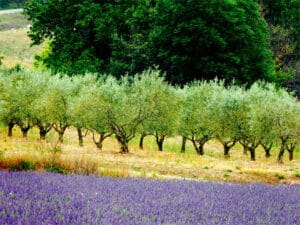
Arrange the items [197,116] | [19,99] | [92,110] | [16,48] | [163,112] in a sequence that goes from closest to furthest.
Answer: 1. [92,110]
2. [163,112]
3. [197,116]
4. [19,99]
5. [16,48]

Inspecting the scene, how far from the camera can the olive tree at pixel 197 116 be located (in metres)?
33.4

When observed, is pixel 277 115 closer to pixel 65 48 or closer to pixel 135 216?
pixel 135 216

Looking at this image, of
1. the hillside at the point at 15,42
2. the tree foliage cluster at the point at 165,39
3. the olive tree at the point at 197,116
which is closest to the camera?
the olive tree at the point at 197,116

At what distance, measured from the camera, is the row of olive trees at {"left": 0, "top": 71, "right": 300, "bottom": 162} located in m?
31.5

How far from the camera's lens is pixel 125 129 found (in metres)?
32.1

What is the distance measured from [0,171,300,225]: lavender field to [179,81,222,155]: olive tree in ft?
68.0

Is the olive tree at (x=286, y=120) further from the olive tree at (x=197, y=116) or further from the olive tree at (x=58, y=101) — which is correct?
the olive tree at (x=58, y=101)

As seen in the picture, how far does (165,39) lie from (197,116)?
18.5 m

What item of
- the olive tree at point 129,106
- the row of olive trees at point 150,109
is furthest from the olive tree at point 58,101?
the olive tree at point 129,106

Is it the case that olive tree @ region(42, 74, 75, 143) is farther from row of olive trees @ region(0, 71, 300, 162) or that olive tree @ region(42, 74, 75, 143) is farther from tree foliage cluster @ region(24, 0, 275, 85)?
tree foliage cluster @ region(24, 0, 275, 85)

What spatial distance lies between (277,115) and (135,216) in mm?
25507

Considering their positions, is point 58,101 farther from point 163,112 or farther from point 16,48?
point 16,48

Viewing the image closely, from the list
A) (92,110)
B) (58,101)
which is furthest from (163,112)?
(58,101)

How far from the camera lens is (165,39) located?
50656mm
